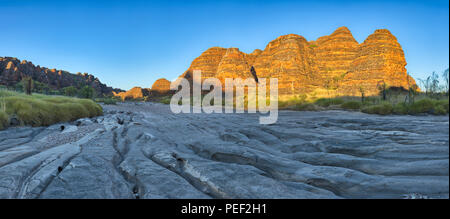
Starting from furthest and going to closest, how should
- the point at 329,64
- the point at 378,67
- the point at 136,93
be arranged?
the point at 136,93, the point at 329,64, the point at 378,67

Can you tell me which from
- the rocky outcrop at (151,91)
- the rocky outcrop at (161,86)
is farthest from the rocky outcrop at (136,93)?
the rocky outcrop at (161,86)

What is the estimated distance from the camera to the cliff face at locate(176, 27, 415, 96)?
58.8m

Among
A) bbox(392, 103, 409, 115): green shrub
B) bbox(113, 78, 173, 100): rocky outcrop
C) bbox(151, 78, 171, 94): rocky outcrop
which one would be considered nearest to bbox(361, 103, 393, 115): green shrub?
bbox(392, 103, 409, 115): green shrub

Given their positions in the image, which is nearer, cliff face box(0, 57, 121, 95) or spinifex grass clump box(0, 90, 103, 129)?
spinifex grass clump box(0, 90, 103, 129)

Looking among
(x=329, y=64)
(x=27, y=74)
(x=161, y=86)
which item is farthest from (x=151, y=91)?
(x=329, y=64)

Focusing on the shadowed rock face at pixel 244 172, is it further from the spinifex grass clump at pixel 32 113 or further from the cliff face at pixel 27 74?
the cliff face at pixel 27 74

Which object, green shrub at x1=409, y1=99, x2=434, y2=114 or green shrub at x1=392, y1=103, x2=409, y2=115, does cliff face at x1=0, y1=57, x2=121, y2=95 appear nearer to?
green shrub at x1=392, y1=103, x2=409, y2=115

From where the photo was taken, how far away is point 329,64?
7669 cm

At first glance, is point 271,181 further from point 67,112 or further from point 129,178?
point 67,112

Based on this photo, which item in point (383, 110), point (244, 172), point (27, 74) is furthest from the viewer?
point (27, 74)

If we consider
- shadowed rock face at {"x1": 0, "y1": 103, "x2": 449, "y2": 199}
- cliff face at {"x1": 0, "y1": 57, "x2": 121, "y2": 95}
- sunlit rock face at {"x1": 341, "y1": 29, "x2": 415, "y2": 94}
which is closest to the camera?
shadowed rock face at {"x1": 0, "y1": 103, "x2": 449, "y2": 199}

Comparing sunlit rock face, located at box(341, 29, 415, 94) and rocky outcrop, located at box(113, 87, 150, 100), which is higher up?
sunlit rock face, located at box(341, 29, 415, 94)

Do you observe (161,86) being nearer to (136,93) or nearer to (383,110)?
(136,93)
